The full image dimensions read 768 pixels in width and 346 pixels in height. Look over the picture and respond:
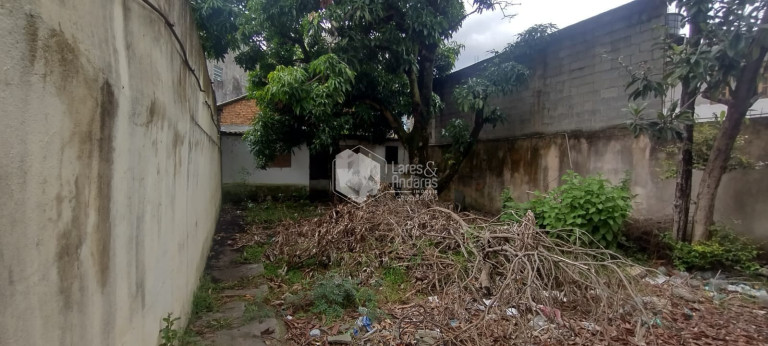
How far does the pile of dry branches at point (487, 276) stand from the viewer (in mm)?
2838

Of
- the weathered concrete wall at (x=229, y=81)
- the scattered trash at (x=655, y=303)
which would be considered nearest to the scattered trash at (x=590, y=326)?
the scattered trash at (x=655, y=303)

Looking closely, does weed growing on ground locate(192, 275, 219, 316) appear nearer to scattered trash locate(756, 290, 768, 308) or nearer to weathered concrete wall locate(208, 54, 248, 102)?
scattered trash locate(756, 290, 768, 308)

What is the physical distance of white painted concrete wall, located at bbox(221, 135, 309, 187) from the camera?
1037 cm

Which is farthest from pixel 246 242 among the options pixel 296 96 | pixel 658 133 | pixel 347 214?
pixel 658 133

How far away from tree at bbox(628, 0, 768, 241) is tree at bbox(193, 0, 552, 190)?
9.45 feet

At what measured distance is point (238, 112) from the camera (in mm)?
13602

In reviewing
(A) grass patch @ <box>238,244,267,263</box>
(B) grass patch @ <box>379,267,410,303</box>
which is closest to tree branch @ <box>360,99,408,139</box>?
(A) grass patch @ <box>238,244,267,263</box>

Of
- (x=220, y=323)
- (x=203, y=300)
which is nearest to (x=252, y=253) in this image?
(x=203, y=300)

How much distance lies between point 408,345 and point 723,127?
429 centimetres

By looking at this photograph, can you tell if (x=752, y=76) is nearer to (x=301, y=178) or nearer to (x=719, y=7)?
(x=719, y=7)

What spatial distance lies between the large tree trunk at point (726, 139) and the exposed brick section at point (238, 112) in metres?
12.3

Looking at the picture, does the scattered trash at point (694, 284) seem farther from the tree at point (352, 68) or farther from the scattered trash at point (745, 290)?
the tree at point (352, 68)

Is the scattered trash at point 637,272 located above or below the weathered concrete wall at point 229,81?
below

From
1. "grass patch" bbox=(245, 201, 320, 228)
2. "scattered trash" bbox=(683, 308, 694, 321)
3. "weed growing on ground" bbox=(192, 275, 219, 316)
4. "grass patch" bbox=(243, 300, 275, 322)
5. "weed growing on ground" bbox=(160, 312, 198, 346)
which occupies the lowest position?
"scattered trash" bbox=(683, 308, 694, 321)
